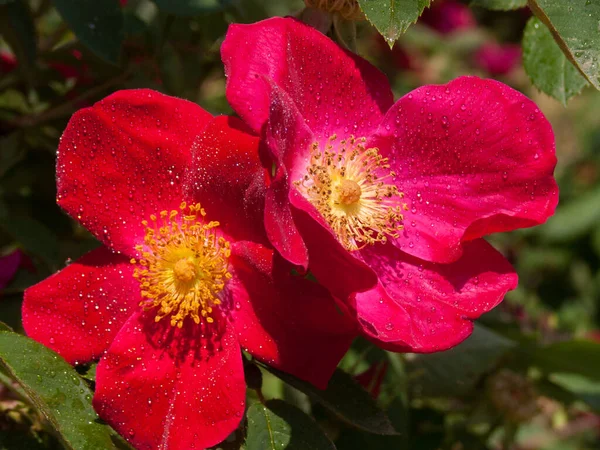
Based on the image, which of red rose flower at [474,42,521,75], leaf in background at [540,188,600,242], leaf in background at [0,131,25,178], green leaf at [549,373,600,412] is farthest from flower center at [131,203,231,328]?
red rose flower at [474,42,521,75]

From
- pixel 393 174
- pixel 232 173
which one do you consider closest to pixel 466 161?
pixel 393 174

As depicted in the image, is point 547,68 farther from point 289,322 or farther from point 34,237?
point 34,237

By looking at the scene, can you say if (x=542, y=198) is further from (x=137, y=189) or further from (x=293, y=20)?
(x=137, y=189)

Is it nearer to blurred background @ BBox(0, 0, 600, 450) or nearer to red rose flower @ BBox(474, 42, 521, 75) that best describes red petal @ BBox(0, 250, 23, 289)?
blurred background @ BBox(0, 0, 600, 450)

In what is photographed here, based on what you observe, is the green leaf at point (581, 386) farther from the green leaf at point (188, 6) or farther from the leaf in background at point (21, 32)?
the leaf in background at point (21, 32)

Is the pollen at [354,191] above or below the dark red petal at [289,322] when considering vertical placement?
above

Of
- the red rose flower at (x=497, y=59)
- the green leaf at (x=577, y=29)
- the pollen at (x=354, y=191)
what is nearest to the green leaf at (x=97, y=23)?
the pollen at (x=354, y=191)

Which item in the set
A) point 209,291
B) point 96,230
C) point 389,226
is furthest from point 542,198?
point 96,230
